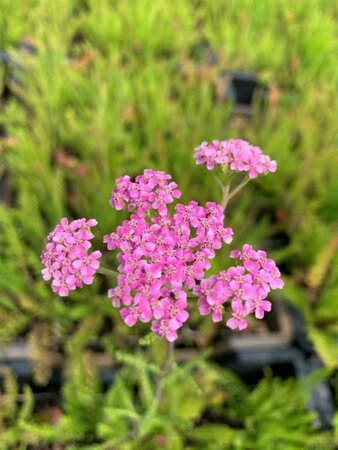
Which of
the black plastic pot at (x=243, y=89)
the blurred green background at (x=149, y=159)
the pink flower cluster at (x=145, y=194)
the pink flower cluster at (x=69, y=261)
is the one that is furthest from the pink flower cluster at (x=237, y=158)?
the black plastic pot at (x=243, y=89)

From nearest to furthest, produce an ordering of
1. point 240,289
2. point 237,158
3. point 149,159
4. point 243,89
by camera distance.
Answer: point 240,289, point 237,158, point 149,159, point 243,89

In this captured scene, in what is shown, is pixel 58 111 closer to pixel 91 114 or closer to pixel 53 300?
pixel 91 114

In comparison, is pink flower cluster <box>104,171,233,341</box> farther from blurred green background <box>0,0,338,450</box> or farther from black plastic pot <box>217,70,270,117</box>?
black plastic pot <box>217,70,270,117</box>

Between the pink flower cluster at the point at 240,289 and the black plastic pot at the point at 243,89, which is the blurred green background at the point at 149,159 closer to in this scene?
the black plastic pot at the point at 243,89

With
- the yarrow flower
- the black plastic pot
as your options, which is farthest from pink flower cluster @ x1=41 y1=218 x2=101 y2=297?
the black plastic pot

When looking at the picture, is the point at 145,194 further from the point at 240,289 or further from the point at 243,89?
the point at 243,89

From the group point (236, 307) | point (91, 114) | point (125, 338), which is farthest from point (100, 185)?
point (236, 307)

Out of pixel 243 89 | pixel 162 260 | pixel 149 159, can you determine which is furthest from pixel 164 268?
pixel 243 89

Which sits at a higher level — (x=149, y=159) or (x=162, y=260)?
(x=162, y=260)
